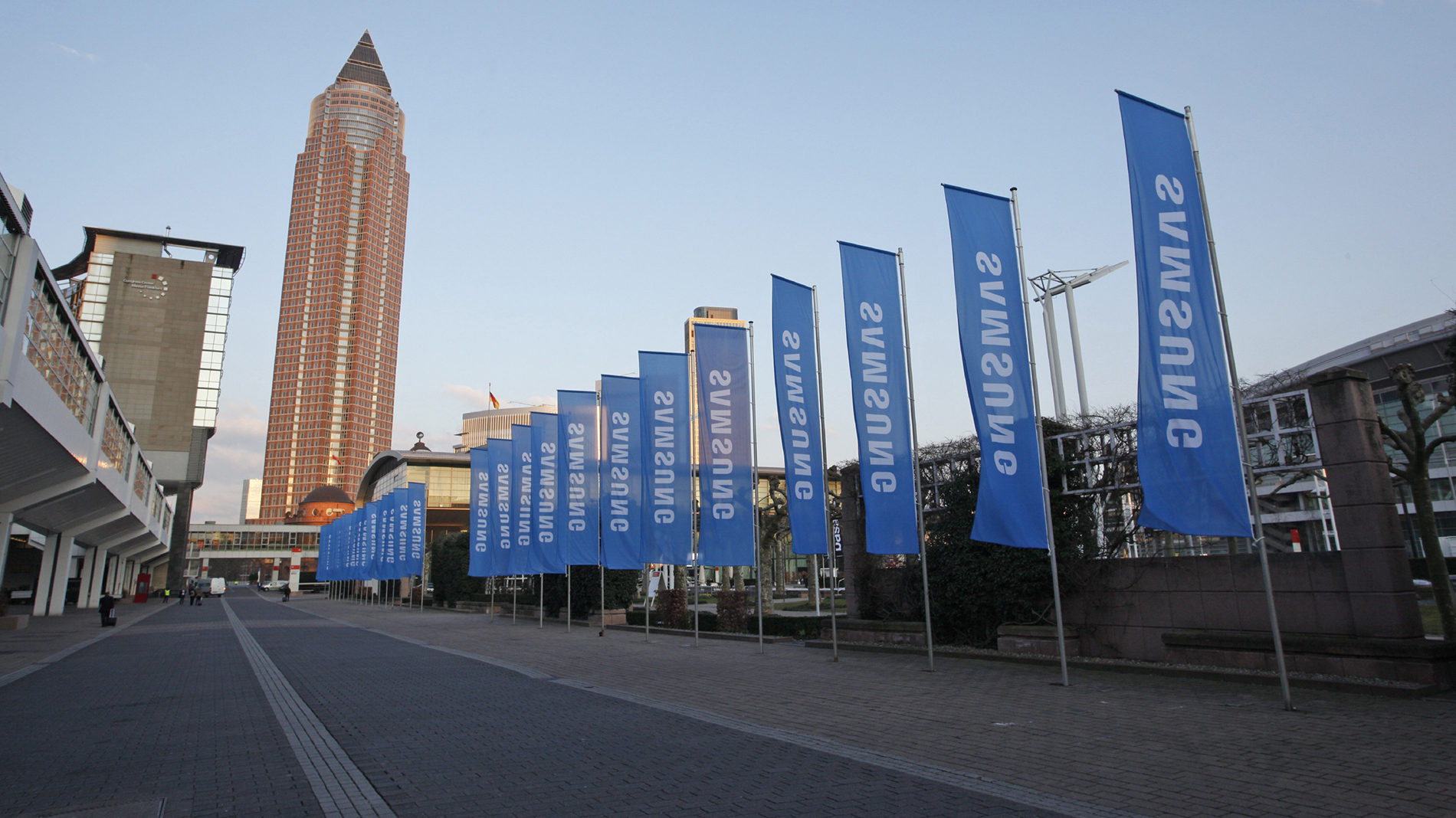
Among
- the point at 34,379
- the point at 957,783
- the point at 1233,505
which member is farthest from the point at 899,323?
the point at 34,379

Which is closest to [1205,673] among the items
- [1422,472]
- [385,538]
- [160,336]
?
[1422,472]

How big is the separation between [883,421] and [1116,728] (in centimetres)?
667

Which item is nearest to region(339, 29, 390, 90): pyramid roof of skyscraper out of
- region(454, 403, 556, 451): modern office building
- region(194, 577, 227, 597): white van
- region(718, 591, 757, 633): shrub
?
region(454, 403, 556, 451): modern office building

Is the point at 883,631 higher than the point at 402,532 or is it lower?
lower

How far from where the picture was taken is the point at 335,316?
155875mm

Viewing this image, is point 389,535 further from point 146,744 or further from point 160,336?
point 160,336

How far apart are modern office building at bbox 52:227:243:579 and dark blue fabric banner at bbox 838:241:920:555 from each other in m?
91.8

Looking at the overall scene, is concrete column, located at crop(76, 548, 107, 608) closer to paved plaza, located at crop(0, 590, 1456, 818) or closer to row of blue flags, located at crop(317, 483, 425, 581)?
A: row of blue flags, located at crop(317, 483, 425, 581)

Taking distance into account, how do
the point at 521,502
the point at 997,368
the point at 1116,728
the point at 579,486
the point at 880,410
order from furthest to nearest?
the point at 521,502, the point at 579,486, the point at 880,410, the point at 997,368, the point at 1116,728

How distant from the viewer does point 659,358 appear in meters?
19.4

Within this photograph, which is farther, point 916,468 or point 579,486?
point 579,486

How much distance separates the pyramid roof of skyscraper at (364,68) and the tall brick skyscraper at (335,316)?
54.6 ft

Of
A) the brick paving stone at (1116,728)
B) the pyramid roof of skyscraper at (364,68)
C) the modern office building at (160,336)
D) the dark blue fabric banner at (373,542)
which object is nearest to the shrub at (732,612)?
the brick paving stone at (1116,728)

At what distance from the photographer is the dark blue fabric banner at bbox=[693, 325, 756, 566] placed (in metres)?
16.9
